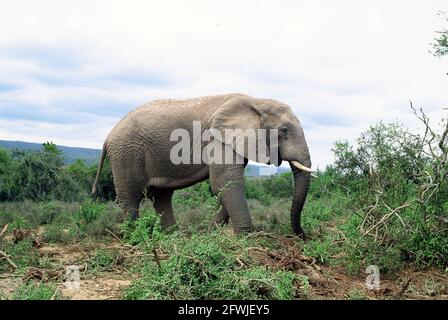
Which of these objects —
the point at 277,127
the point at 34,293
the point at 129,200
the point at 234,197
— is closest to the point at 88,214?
the point at 129,200

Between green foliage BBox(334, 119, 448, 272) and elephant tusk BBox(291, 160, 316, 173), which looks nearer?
green foliage BBox(334, 119, 448, 272)

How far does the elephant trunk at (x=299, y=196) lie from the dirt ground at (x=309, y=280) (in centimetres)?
182

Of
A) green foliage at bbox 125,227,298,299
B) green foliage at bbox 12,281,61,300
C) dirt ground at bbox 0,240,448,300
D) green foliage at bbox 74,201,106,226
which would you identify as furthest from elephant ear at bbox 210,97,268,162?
green foliage at bbox 12,281,61,300

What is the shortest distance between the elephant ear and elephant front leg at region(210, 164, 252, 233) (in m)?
0.35

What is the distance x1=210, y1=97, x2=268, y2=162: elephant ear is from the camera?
32.0 ft

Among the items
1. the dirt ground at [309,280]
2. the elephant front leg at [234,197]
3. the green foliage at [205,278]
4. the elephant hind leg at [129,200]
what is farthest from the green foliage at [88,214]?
the green foliage at [205,278]

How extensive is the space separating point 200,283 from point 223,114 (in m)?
4.33

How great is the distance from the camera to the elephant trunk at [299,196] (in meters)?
9.34

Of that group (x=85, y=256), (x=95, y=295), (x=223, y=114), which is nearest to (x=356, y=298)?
(x=95, y=295)

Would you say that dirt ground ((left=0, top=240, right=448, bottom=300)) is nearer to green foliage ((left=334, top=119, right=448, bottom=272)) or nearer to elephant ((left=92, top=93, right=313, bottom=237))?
green foliage ((left=334, top=119, right=448, bottom=272))

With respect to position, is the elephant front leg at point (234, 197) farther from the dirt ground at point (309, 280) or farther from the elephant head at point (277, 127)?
the dirt ground at point (309, 280)

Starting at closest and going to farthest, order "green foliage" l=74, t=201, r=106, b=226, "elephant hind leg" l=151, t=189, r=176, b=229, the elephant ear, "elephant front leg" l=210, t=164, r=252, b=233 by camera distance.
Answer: "elephant front leg" l=210, t=164, r=252, b=233
the elephant ear
"elephant hind leg" l=151, t=189, r=176, b=229
"green foliage" l=74, t=201, r=106, b=226

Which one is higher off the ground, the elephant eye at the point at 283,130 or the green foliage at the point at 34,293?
the elephant eye at the point at 283,130

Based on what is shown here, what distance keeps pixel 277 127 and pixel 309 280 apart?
11.9 feet
